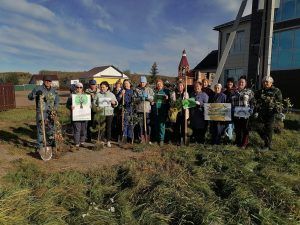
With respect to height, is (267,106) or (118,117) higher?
(267,106)

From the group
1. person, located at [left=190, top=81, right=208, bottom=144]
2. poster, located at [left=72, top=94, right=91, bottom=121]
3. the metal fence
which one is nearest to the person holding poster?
poster, located at [left=72, top=94, right=91, bottom=121]

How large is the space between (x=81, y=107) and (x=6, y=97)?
15.2 metres

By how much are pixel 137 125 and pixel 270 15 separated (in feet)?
16.0

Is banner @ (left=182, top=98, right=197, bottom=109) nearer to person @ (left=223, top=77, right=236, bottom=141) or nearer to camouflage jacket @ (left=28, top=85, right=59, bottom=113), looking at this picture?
person @ (left=223, top=77, right=236, bottom=141)

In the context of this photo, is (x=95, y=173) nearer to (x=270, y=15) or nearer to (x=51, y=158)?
(x=51, y=158)

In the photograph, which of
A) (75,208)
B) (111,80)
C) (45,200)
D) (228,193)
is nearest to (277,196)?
(228,193)

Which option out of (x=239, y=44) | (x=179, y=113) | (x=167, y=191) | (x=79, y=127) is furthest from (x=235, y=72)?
(x=167, y=191)

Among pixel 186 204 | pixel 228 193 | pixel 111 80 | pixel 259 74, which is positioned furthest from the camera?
pixel 111 80

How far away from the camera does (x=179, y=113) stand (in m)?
8.77

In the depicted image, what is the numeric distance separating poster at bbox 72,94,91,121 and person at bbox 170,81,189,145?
2143mm

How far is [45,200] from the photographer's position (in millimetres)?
4918

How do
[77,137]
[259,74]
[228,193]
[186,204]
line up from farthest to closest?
[259,74], [77,137], [228,193], [186,204]

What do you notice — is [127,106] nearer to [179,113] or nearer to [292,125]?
[179,113]

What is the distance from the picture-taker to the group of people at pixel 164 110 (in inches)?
311
